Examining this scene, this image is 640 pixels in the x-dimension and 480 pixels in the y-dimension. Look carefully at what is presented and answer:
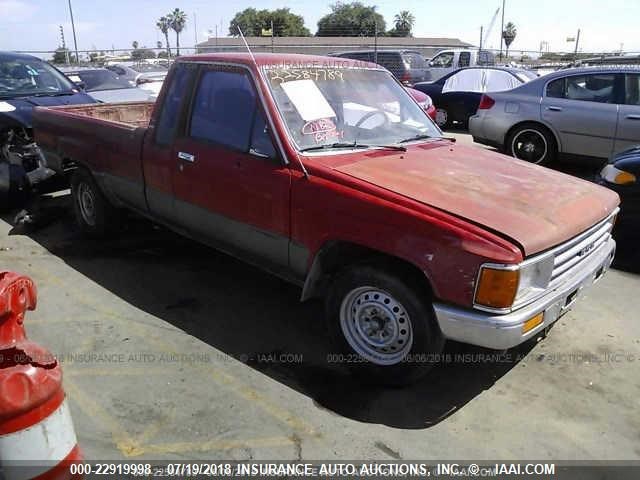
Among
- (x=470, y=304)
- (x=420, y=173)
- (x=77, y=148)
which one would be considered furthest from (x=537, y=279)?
(x=77, y=148)

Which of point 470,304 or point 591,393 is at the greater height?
point 470,304

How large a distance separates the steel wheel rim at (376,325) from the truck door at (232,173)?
1.97ft

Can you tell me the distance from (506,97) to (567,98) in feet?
3.11

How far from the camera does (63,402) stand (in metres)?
Answer: 1.94

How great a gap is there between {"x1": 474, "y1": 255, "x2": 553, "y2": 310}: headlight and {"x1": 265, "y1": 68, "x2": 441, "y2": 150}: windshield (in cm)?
143

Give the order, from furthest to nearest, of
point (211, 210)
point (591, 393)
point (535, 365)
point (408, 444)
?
point (211, 210) < point (535, 365) < point (591, 393) < point (408, 444)

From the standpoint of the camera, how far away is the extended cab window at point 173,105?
4.25m

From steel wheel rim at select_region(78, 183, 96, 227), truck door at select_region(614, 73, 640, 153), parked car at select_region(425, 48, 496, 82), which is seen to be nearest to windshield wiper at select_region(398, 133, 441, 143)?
steel wheel rim at select_region(78, 183, 96, 227)

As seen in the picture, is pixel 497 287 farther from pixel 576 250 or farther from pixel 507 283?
pixel 576 250

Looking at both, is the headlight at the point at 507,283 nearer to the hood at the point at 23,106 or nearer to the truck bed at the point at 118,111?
the truck bed at the point at 118,111

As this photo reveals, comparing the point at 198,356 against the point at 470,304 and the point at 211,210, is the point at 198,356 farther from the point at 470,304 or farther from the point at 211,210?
the point at 470,304

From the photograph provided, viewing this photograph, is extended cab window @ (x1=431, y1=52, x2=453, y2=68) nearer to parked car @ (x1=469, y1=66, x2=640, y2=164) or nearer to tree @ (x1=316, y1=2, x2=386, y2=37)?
parked car @ (x1=469, y1=66, x2=640, y2=164)

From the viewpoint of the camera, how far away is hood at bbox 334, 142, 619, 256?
281 cm

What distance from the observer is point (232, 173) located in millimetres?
3721
